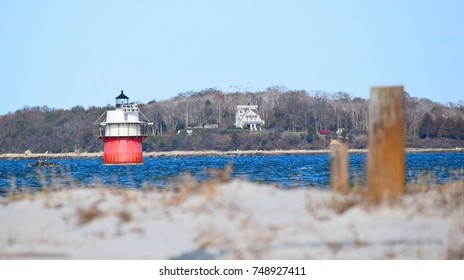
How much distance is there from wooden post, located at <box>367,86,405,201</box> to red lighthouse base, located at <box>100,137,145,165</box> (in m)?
52.9

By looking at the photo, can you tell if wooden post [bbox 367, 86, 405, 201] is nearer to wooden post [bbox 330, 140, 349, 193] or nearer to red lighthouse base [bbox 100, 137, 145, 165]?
wooden post [bbox 330, 140, 349, 193]

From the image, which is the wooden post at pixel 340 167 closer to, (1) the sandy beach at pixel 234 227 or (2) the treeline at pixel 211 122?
(1) the sandy beach at pixel 234 227

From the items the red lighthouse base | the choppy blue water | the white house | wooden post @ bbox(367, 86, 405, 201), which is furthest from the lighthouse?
the white house

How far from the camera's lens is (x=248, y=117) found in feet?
470

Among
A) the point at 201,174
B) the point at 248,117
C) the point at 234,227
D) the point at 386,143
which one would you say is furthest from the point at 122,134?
the point at 248,117

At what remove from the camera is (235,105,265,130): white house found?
142 meters

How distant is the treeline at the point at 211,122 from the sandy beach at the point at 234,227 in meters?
111

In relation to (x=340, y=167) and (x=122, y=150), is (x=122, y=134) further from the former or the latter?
(x=340, y=167)

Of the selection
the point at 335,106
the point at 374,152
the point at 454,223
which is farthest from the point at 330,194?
the point at 335,106

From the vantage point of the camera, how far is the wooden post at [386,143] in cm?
1046

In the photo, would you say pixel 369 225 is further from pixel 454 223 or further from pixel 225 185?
pixel 225 185

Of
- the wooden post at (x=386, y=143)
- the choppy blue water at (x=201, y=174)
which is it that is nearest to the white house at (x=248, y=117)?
the choppy blue water at (x=201, y=174)

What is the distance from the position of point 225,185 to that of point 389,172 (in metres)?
2.26

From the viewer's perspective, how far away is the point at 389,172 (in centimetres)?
1051
